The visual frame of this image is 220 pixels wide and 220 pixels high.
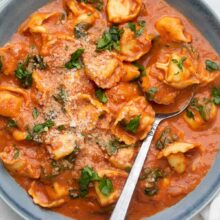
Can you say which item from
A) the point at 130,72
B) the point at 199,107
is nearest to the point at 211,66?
the point at 199,107

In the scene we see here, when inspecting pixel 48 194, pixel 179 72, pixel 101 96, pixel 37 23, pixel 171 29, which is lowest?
pixel 48 194

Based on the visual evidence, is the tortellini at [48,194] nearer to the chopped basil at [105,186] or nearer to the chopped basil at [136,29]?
the chopped basil at [105,186]

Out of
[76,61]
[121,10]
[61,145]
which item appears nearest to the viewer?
[61,145]

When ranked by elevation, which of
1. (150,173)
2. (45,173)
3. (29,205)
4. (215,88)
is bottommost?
(29,205)

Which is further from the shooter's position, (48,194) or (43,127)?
(48,194)

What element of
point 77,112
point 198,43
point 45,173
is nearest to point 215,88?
point 198,43

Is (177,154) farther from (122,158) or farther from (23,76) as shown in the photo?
(23,76)

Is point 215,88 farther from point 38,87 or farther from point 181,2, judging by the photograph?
point 38,87
